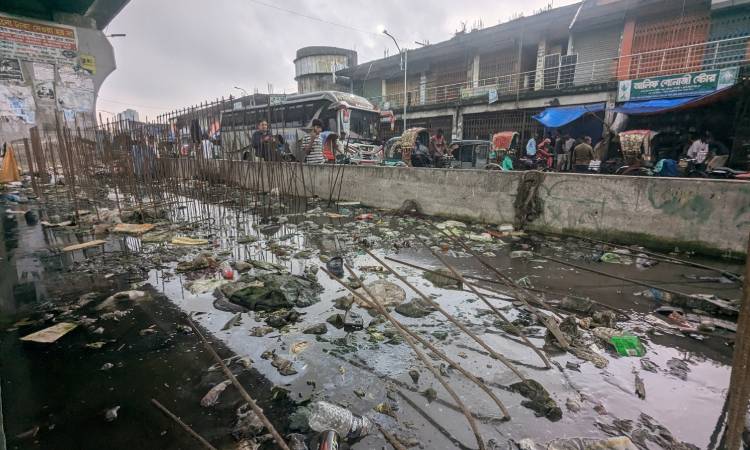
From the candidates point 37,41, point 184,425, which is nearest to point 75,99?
point 37,41

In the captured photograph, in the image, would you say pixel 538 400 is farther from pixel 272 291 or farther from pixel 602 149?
pixel 602 149

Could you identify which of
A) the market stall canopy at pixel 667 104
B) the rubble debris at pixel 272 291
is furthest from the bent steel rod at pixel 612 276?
the market stall canopy at pixel 667 104

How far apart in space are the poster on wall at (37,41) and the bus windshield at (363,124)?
7812 millimetres

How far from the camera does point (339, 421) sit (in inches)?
62.2

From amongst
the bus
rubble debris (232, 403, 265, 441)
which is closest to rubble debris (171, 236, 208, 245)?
rubble debris (232, 403, 265, 441)

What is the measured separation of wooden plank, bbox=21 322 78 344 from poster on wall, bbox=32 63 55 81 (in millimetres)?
9865

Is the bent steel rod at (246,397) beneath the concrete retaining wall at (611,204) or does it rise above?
beneath

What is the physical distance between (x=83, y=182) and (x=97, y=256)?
22.6 ft

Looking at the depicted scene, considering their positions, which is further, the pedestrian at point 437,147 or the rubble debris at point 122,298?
the pedestrian at point 437,147

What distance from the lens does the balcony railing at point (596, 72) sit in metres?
10.9

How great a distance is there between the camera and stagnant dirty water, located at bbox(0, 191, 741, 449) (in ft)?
5.31

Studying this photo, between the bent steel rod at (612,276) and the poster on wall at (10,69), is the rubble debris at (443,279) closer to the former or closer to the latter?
the bent steel rod at (612,276)

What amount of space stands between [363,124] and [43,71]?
8.97m

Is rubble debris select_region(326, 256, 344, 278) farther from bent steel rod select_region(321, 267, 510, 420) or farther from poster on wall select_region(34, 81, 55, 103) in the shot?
poster on wall select_region(34, 81, 55, 103)
